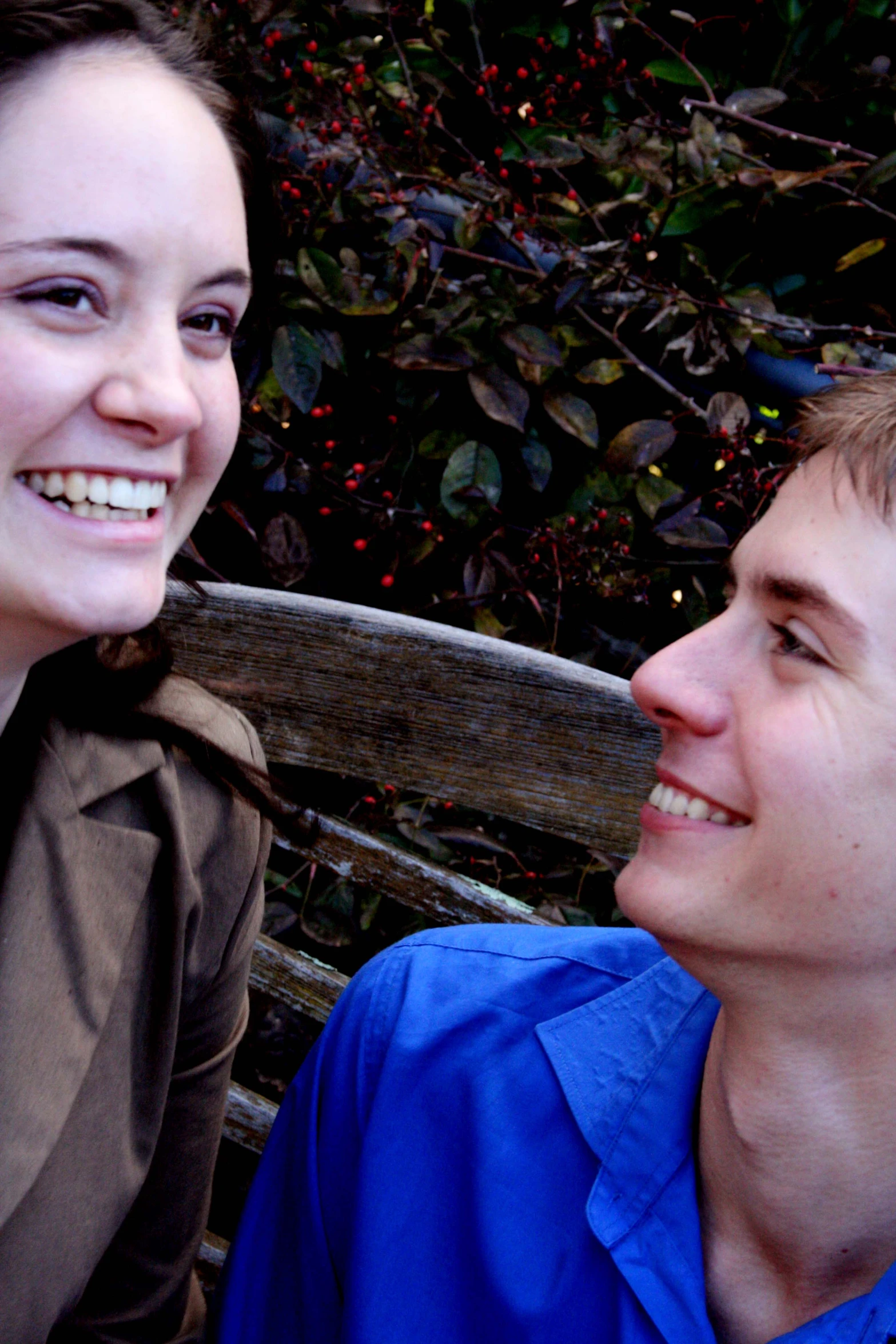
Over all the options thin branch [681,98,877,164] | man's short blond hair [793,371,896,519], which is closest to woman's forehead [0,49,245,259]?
man's short blond hair [793,371,896,519]

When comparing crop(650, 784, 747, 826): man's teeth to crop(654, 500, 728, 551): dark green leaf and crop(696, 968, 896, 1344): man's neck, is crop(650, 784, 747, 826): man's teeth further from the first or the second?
crop(654, 500, 728, 551): dark green leaf

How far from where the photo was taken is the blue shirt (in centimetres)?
127

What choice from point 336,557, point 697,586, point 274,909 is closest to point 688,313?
point 697,586

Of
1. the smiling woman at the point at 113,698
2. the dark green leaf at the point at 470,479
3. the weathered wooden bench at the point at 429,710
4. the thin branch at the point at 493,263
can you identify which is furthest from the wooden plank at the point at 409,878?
the thin branch at the point at 493,263

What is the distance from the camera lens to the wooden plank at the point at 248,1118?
6.39 feet

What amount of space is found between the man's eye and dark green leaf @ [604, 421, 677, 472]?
3.00 ft

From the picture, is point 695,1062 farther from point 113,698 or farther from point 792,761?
point 113,698

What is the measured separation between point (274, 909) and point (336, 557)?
2.31 feet

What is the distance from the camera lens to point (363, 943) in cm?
224

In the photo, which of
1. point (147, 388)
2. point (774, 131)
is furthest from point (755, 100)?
point (147, 388)

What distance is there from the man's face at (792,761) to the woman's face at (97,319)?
604 millimetres

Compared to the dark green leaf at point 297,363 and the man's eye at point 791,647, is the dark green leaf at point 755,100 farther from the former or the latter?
the man's eye at point 791,647

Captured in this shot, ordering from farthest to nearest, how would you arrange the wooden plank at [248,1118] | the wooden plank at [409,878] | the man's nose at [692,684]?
the wooden plank at [248,1118] → the wooden plank at [409,878] → the man's nose at [692,684]

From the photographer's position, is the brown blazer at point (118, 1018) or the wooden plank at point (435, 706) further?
the wooden plank at point (435, 706)
